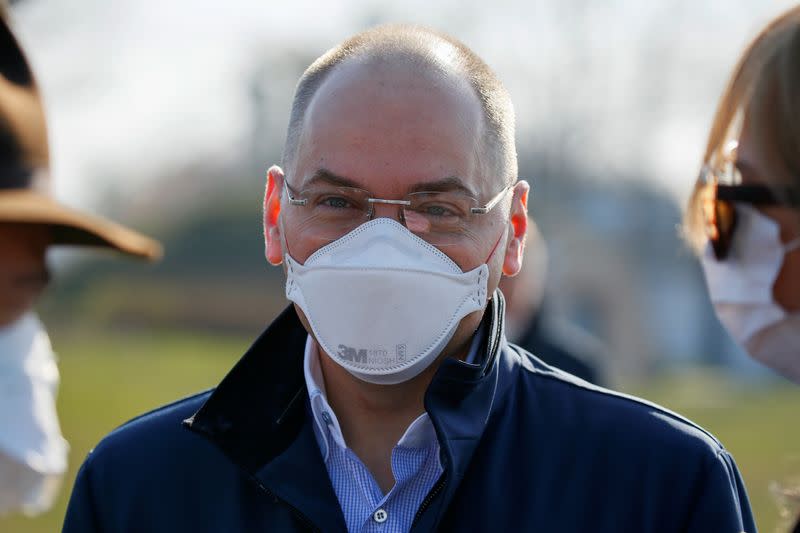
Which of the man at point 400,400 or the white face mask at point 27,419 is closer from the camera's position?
the man at point 400,400

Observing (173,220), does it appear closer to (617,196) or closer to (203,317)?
(203,317)

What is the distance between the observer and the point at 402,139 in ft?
9.99

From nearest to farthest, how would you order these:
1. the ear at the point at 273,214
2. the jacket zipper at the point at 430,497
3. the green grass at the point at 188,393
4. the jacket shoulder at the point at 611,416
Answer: the jacket zipper at the point at 430,497, the jacket shoulder at the point at 611,416, the ear at the point at 273,214, the green grass at the point at 188,393

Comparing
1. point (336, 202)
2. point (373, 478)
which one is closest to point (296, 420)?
point (373, 478)

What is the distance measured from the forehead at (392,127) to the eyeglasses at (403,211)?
46 mm

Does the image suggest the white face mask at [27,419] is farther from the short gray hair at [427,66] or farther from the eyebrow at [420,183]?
the eyebrow at [420,183]

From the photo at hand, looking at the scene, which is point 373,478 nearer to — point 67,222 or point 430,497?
point 430,497

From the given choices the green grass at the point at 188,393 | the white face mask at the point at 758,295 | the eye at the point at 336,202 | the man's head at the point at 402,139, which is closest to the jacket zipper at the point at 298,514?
the man's head at the point at 402,139

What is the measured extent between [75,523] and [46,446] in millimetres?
681

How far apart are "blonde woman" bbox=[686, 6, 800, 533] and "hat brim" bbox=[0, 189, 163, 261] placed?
1.75 metres

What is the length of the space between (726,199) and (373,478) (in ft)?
4.15

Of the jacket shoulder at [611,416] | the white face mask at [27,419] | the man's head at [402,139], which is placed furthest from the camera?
the white face mask at [27,419]

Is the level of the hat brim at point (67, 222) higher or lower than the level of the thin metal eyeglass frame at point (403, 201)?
lower

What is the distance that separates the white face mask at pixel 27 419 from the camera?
362 centimetres
